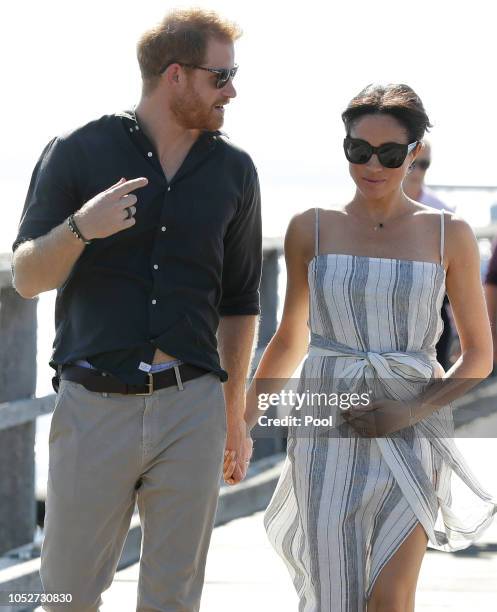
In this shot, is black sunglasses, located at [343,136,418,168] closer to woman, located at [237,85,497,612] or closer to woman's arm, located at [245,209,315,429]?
woman, located at [237,85,497,612]

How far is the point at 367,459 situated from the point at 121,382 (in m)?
0.76

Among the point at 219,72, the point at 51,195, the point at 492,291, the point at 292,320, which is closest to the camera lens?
the point at 51,195

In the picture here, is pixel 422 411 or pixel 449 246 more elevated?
pixel 449 246

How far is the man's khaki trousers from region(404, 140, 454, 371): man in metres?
3.36

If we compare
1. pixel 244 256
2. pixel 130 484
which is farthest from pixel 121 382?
pixel 244 256

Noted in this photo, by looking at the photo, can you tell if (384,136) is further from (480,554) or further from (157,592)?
(480,554)

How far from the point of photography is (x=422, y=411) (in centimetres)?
442

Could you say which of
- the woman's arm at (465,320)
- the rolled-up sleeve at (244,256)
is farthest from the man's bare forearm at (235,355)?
the woman's arm at (465,320)

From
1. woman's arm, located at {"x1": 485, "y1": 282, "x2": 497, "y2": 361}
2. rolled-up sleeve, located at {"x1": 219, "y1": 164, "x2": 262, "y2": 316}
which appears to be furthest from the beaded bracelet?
woman's arm, located at {"x1": 485, "y1": 282, "x2": 497, "y2": 361}

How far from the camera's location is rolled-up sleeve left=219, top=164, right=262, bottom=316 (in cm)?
439

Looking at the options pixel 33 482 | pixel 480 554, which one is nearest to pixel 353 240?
pixel 33 482

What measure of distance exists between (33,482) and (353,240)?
2.28 metres

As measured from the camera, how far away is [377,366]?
4387 mm

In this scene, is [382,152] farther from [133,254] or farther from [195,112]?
[133,254]
